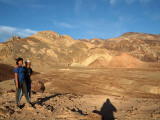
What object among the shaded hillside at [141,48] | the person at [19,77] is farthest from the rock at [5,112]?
the shaded hillside at [141,48]

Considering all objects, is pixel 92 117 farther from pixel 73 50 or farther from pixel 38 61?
pixel 73 50

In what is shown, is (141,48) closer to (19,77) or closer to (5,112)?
(19,77)

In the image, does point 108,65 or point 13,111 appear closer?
point 13,111

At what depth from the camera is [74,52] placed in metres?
58.5

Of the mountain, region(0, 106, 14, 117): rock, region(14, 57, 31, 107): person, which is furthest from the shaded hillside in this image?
region(0, 106, 14, 117): rock

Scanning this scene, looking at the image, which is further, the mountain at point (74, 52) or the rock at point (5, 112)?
the mountain at point (74, 52)

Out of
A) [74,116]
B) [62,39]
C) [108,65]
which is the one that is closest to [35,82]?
[74,116]

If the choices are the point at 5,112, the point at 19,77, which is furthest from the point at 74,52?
the point at 5,112

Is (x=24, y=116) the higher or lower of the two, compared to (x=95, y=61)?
lower

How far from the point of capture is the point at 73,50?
59.8 m

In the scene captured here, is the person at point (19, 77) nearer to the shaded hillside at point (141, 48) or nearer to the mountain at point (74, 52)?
the mountain at point (74, 52)

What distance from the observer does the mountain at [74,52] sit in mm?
41963

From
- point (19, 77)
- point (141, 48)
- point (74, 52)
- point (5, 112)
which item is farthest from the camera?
point (74, 52)

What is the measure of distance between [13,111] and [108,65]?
38511 millimetres
